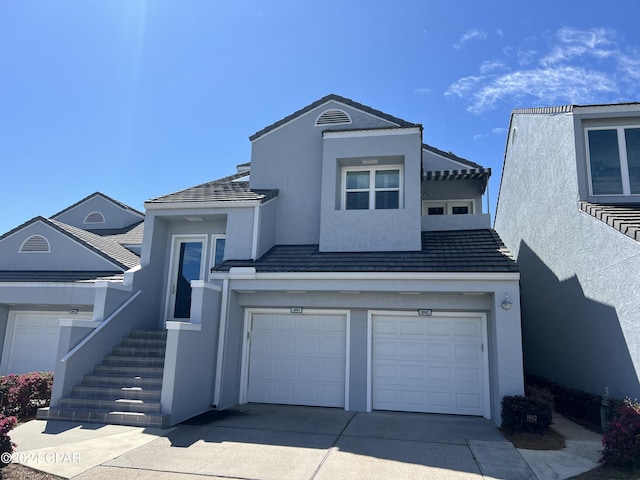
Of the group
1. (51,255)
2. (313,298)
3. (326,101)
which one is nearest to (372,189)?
(326,101)

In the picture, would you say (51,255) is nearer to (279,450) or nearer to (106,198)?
(106,198)

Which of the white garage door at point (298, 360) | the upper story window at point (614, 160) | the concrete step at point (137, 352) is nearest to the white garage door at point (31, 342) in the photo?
the concrete step at point (137, 352)

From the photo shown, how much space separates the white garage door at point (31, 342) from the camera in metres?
13.8

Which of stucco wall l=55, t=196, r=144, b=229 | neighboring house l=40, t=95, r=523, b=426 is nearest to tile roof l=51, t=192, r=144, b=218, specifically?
stucco wall l=55, t=196, r=144, b=229

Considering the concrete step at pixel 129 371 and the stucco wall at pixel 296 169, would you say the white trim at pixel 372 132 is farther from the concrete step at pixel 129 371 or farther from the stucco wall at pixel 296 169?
the concrete step at pixel 129 371

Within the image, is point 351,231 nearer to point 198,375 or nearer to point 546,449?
point 198,375

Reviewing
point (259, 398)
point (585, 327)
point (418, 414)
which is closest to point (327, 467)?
point (418, 414)

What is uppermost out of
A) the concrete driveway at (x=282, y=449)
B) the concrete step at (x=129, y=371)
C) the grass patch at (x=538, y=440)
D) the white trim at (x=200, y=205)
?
the white trim at (x=200, y=205)

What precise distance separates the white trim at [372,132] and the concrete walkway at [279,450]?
7.41 m

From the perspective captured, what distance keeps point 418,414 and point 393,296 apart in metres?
2.81

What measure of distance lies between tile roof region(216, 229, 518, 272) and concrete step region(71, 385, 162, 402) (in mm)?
3302

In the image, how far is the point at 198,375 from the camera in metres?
9.75

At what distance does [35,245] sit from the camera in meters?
14.5

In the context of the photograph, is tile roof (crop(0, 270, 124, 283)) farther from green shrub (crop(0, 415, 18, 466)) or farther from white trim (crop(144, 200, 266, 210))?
green shrub (crop(0, 415, 18, 466))
